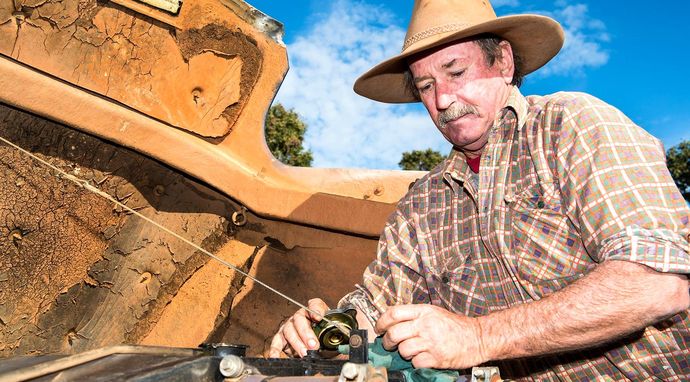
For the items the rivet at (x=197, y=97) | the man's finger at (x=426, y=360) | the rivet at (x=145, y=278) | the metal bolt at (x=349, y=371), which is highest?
the rivet at (x=197, y=97)

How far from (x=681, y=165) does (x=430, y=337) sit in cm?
2041

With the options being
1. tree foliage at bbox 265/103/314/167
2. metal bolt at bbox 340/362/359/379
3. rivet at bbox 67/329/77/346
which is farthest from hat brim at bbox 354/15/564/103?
tree foliage at bbox 265/103/314/167

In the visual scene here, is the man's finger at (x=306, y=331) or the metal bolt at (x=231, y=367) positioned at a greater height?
the metal bolt at (x=231, y=367)

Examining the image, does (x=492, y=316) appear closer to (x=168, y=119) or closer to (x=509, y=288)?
(x=509, y=288)

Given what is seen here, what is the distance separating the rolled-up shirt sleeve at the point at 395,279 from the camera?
8.55 feet

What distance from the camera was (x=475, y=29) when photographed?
7.64 ft

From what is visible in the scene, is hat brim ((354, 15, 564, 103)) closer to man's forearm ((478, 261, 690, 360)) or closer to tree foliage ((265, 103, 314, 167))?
man's forearm ((478, 261, 690, 360))

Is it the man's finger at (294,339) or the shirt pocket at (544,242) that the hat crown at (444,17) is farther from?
the man's finger at (294,339)

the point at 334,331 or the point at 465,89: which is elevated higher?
the point at 465,89


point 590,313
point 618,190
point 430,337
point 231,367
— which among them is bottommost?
point 231,367

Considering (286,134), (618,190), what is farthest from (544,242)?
(286,134)

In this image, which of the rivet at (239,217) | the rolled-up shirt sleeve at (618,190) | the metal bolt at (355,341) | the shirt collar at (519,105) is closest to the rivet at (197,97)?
the rivet at (239,217)

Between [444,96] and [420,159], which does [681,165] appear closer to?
[420,159]

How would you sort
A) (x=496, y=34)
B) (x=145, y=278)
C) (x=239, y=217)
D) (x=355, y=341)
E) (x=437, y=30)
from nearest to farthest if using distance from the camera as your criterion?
(x=355, y=341) → (x=437, y=30) → (x=496, y=34) → (x=145, y=278) → (x=239, y=217)
